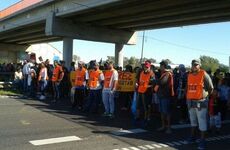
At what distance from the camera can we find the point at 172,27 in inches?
1232

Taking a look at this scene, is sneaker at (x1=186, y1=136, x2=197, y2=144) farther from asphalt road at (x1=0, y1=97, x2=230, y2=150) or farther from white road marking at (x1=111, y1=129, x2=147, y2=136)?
white road marking at (x1=111, y1=129, x2=147, y2=136)

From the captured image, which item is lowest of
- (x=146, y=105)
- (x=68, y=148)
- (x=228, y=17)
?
(x=68, y=148)

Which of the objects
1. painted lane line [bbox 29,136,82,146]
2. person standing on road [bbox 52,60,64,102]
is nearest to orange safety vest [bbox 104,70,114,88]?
painted lane line [bbox 29,136,82,146]

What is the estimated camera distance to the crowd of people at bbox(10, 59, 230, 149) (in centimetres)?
971

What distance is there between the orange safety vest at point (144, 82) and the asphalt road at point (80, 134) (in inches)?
42.0

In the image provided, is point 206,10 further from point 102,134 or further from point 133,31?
point 102,134

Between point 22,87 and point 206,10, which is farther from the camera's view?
point 206,10

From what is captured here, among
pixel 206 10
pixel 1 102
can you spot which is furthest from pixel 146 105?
pixel 206 10

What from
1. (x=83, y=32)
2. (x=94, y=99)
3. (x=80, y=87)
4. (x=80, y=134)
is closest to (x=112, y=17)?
(x=83, y=32)

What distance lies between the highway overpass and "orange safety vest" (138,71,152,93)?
10.4 meters

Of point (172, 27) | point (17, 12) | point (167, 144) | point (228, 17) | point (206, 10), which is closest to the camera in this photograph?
point (167, 144)

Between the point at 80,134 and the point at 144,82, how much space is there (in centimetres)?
277

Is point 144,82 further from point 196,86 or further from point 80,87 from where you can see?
point 80,87

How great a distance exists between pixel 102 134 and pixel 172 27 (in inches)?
858
